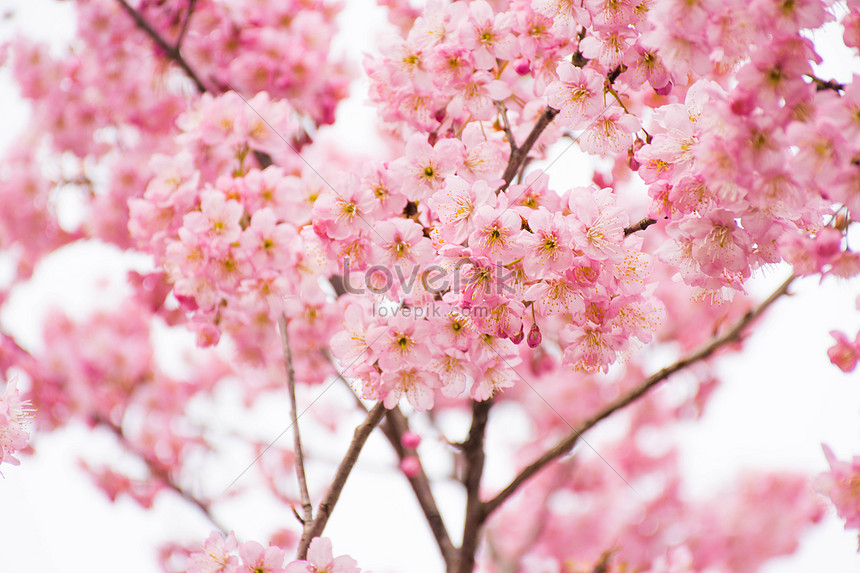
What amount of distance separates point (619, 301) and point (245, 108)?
1.24m

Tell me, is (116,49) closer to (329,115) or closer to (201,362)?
(329,115)

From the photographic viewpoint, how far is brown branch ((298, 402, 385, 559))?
132 cm

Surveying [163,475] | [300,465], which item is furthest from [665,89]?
[163,475]

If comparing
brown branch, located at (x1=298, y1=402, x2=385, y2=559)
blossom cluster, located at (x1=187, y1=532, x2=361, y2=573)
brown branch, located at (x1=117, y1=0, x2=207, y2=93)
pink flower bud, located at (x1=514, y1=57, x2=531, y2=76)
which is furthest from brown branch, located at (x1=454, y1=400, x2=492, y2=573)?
brown branch, located at (x1=117, y1=0, x2=207, y2=93)

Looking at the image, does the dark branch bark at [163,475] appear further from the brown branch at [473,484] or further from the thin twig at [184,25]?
the thin twig at [184,25]

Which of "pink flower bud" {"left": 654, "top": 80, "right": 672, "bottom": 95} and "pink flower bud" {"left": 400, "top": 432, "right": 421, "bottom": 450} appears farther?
"pink flower bud" {"left": 400, "top": 432, "right": 421, "bottom": 450}

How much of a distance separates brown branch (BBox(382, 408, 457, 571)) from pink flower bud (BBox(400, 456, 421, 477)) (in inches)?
0.5

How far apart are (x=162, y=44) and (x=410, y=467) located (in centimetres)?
164

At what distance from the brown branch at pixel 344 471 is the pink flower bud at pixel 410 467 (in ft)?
2.06

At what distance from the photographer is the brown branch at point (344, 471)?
132cm

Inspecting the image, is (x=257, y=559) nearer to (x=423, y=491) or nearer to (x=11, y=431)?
(x=11, y=431)

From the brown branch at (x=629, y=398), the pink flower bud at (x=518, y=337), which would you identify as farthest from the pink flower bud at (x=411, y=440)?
the pink flower bud at (x=518, y=337)

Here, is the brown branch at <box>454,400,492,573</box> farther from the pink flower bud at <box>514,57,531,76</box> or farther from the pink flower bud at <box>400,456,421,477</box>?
the pink flower bud at <box>514,57,531,76</box>

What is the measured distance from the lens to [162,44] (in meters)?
2.20
